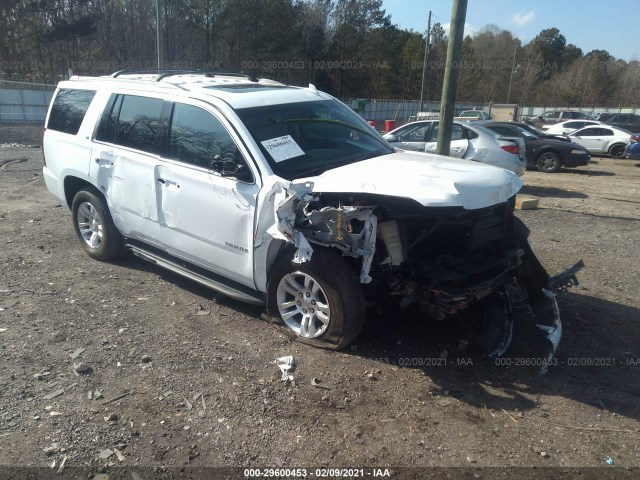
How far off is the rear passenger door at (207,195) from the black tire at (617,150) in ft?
68.8

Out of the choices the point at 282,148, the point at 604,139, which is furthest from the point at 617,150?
the point at 282,148

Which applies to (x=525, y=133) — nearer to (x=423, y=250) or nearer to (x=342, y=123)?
(x=342, y=123)

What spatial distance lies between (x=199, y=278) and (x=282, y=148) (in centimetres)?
145

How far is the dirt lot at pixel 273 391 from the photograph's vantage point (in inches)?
115

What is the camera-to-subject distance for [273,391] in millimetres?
3553

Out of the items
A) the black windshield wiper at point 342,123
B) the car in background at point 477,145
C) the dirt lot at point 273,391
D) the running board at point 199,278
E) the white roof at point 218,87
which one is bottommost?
the dirt lot at point 273,391

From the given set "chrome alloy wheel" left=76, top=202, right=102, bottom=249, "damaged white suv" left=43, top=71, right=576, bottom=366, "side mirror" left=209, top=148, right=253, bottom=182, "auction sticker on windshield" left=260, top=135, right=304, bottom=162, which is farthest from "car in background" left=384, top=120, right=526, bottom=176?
"side mirror" left=209, top=148, right=253, bottom=182

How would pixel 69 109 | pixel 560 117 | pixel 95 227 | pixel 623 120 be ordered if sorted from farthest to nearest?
pixel 560 117 → pixel 623 120 → pixel 69 109 → pixel 95 227

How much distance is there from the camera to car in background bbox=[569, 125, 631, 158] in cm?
2062

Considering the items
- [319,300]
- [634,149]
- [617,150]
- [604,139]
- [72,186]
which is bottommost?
[319,300]

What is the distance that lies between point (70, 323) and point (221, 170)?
195cm

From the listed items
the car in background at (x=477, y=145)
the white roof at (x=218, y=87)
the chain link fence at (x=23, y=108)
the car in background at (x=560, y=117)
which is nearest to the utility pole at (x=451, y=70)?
the white roof at (x=218, y=87)

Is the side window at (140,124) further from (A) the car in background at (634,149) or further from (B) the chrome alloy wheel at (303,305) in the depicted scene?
(A) the car in background at (634,149)

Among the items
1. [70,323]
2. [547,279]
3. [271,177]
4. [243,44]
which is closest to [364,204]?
[271,177]
